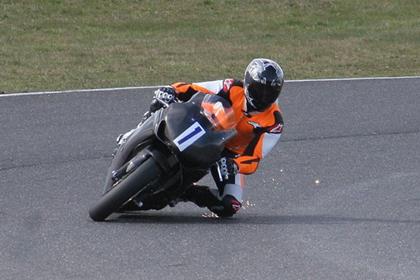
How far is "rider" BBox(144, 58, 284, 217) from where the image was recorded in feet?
29.6

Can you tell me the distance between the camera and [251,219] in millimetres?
9102

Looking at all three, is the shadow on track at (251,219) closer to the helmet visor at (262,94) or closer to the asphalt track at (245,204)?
the asphalt track at (245,204)

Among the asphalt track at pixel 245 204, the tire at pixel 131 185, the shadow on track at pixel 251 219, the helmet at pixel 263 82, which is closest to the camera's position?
the asphalt track at pixel 245 204

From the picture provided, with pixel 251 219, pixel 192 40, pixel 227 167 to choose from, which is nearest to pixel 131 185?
pixel 227 167

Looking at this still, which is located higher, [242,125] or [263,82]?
[263,82]

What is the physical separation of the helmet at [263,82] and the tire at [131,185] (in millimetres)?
1082

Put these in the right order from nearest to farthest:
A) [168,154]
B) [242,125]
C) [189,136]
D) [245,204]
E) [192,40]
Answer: [189,136] → [168,154] → [242,125] → [245,204] → [192,40]

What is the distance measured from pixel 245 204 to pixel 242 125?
747mm

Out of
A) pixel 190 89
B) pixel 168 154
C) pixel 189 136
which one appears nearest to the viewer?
pixel 189 136

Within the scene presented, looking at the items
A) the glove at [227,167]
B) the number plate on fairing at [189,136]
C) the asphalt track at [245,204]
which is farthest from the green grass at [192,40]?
the number plate on fairing at [189,136]

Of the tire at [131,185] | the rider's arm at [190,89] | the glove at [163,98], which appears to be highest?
the glove at [163,98]

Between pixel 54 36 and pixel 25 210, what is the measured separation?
12.2 meters

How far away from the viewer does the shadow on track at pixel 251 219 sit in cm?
889

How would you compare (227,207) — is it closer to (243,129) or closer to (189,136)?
(243,129)
